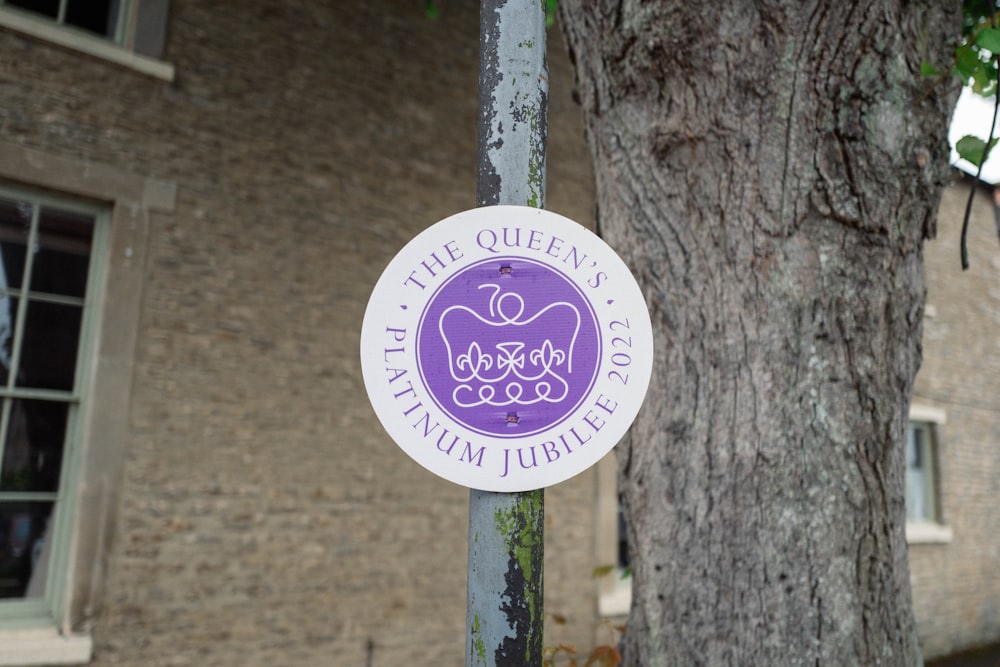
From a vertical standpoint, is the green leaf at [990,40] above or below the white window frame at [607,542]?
above

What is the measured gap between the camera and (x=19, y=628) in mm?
5137

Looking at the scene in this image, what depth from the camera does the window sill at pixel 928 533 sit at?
10.5 m

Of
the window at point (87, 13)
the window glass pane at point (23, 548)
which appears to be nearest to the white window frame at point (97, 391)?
the window glass pane at point (23, 548)

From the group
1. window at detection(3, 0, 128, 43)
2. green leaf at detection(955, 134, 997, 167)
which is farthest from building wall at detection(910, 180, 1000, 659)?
window at detection(3, 0, 128, 43)

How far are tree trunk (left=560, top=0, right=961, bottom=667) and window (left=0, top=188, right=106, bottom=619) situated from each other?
13.6 ft

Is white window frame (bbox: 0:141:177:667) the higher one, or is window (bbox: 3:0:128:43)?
window (bbox: 3:0:128:43)

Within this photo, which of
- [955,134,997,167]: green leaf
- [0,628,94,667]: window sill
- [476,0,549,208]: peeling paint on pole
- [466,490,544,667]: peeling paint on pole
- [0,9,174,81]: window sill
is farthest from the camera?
[0,9,174,81]: window sill

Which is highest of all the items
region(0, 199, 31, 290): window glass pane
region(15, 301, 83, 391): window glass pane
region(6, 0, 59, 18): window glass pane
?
region(6, 0, 59, 18): window glass pane

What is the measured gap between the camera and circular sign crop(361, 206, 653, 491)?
1631 mm

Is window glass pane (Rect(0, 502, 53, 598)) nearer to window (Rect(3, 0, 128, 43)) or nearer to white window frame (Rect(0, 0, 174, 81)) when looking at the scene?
white window frame (Rect(0, 0, 174, 81))

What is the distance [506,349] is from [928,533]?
10.8m

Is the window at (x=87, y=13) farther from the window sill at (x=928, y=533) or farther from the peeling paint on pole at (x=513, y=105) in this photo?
the window sill at (x=928, y=533)

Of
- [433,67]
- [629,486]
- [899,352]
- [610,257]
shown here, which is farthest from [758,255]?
[433,67]

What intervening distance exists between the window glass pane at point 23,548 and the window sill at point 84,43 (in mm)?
2902
